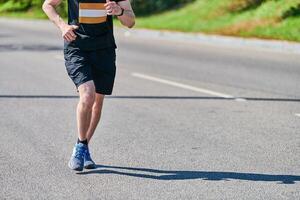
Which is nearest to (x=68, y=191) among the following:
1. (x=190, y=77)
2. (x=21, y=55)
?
(x=190, y=77)

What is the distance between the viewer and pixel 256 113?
349 inches

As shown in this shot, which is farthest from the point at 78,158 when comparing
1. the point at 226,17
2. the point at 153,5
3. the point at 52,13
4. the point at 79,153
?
the point at 153,5

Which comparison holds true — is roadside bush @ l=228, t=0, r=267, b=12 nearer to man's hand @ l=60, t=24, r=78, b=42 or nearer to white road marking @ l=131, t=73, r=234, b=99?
white road marking @ l=131, t=73, r=234, b=99

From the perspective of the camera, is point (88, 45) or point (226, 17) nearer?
point (88, 45)

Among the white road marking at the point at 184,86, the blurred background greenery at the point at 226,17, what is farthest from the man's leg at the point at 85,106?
the blurred background greenery at the point at 226,17

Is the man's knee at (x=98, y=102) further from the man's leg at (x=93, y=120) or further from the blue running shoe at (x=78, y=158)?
the blue running shoe at (x=78, y=158)

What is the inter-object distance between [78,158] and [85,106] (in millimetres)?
434

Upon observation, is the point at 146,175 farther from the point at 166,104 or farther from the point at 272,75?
the point at 272,75

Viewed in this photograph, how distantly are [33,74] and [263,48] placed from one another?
22.2 ft

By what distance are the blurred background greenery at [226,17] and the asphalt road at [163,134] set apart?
5128mm

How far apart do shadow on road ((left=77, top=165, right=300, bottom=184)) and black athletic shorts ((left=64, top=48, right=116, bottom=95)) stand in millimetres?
654

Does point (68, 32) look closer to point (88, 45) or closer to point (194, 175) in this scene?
point (88, 45)

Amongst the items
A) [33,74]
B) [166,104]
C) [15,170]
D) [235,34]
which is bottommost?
[235,34]

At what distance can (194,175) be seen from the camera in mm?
5828
